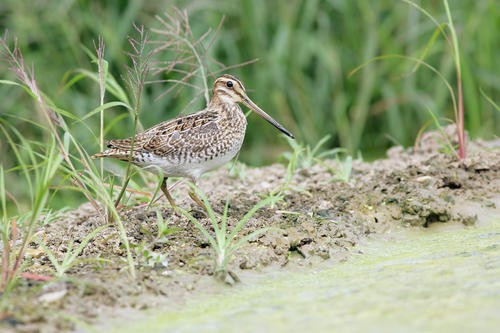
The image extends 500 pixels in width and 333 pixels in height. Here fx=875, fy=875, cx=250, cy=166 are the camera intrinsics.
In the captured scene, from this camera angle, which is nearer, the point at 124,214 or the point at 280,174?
the point at 124,214

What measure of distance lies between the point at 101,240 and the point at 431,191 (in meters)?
2.13

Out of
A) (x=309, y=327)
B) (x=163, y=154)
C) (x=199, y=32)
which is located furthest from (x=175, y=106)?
(x=309, y=327)

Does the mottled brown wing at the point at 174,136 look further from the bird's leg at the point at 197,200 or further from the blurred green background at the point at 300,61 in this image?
the blurred green background at the point at 300,61

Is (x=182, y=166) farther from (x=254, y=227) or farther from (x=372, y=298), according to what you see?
(x=372, y=298)

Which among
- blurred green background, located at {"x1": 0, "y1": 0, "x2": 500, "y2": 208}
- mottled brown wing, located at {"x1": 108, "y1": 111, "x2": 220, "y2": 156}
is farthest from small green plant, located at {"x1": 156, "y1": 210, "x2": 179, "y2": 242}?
blurred green background, located at {"x1": 0, "y1": 0, "x2": 500, "y2": 208}

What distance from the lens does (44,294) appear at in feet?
13.0

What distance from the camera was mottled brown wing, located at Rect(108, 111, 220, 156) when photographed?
5566 millimetres

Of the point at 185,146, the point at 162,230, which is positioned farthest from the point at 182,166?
the point at 162,230

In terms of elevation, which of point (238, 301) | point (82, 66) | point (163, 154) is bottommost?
point (238, 301)

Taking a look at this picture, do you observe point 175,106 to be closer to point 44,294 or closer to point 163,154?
point 163,154

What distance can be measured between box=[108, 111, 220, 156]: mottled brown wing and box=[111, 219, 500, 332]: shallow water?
4.41ft

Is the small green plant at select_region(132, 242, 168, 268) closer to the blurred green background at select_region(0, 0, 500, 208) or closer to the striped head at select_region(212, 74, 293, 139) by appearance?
the striped head at select_region(212, 74, 293, 139)

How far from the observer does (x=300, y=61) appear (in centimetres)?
902

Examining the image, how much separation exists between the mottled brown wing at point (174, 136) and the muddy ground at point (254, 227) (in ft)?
1.31
